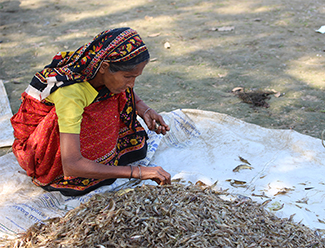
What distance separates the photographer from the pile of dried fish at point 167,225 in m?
1.65

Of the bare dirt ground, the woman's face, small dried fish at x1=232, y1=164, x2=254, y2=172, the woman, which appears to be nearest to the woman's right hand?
the woman

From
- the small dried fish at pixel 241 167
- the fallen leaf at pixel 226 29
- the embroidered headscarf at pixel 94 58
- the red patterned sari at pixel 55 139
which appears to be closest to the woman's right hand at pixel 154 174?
the red patterned sari at pixel 55 139

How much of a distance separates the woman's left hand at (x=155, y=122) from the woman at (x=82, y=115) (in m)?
0.15

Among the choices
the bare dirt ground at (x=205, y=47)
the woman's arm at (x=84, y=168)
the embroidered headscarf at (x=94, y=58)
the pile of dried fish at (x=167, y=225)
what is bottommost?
the bare dirt ground at (x=205, y=47)

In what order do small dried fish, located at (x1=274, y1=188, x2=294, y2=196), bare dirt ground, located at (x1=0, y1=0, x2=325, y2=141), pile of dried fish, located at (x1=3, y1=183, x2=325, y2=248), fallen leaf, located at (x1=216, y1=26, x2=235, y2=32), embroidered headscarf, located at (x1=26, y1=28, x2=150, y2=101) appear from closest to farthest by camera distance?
pile of dried fish, located at (x1=3, y1=183, x2=325, y2=248)
embroidered headscarf, located at (x1=26, y1=28, x2=150, y2=101)
small dried fish, located at (x1=274, y1=188, x2=294, y2=196)
bare dirt ground, located at (x1=0, y1=0, x2=325, y2=141)
fallen leaf, located at (x1=216, y1=26, x2=235, y2=32)

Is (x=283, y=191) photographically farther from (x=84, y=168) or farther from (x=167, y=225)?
(x=84, y=168)

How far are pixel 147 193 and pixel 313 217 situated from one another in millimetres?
1136

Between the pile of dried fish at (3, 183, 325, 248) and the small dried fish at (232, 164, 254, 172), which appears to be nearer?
the pile of dried fish at (3, 183, 325, 248)

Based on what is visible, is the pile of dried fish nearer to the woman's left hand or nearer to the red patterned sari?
the red patterned sari

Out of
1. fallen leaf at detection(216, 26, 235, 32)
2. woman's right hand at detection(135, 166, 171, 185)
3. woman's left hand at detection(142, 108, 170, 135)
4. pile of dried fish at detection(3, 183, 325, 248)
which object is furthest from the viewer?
fallen leaf at detection(216, 26, 235, 32)

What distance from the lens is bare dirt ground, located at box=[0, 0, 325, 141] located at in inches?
149

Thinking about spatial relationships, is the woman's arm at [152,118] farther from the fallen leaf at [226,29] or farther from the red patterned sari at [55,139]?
the fallen leaf at [226,29]

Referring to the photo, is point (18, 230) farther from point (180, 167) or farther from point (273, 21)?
point (273, 21)

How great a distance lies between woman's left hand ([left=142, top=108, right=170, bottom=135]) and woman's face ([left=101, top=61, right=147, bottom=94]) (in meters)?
0.61
